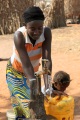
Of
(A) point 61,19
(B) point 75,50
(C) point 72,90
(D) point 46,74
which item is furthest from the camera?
(A) point 61,19

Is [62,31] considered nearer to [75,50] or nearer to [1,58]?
[75,50]

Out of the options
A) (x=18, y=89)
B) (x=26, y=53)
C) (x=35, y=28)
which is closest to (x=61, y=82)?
(x=18, y=89)

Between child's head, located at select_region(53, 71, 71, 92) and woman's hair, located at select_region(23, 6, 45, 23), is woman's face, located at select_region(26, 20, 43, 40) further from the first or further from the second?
child's head, located at select_region(53, 71, 71, 92)

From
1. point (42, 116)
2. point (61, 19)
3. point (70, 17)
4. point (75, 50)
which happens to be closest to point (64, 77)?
point (42, 116)

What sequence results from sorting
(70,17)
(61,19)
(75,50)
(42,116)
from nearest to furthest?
1. (42,116)
2. (75,50)
3. (61,19)
4. (70,17)

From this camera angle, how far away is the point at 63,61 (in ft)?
24.7

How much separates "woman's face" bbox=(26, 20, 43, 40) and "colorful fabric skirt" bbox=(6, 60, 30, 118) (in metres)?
0.48

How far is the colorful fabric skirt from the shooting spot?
9.50 ft

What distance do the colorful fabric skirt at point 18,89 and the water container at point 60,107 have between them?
9.5 inches

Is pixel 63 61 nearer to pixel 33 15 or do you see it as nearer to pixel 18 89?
pixel 18 89

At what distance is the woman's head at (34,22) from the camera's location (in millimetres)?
2646

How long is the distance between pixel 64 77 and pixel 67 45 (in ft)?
22.1

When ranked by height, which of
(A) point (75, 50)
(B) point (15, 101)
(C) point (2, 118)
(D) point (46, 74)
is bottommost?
(A) point (75, 50)

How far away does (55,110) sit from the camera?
8.86 ft
